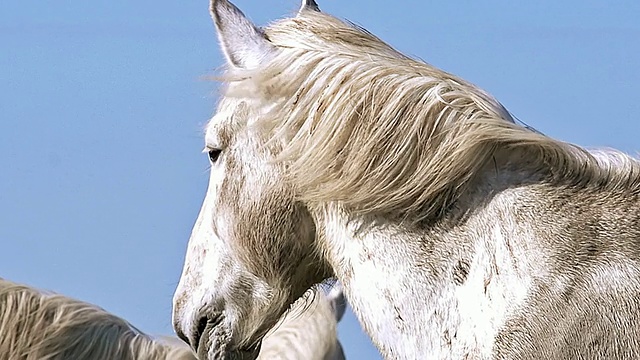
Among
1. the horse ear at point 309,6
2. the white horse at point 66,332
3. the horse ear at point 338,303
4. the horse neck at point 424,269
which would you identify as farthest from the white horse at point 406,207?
the horse ear at point 338,303

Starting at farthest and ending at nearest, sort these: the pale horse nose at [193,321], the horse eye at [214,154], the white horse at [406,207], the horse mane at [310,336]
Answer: the horse mane at [310,336] < the pale horse nose at [193,321] < the horse eye at [214,154] < the white horse at [406,207]

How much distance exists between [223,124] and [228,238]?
297 millimetres

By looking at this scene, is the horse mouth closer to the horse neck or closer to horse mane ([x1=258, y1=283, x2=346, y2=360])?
the horse neck

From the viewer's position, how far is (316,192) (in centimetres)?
229

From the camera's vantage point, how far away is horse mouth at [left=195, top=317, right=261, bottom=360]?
2742 millimetres

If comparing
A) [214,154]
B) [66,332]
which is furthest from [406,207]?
[66,332]

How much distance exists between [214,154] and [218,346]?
54 cm

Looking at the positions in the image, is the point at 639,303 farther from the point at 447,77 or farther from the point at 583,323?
the point at 447,77

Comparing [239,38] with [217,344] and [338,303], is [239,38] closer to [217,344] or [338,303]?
[217,344]

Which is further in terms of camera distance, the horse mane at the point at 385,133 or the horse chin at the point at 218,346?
the horse chin at the point at 218,346

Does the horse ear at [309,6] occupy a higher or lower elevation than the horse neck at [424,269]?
higher

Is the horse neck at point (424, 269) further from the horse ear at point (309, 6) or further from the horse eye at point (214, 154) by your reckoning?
the horse ear at point (309, 6)

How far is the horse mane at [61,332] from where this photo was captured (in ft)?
10.5

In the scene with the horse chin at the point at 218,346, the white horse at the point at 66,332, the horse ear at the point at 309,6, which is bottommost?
the white horse at the point at 66,332
